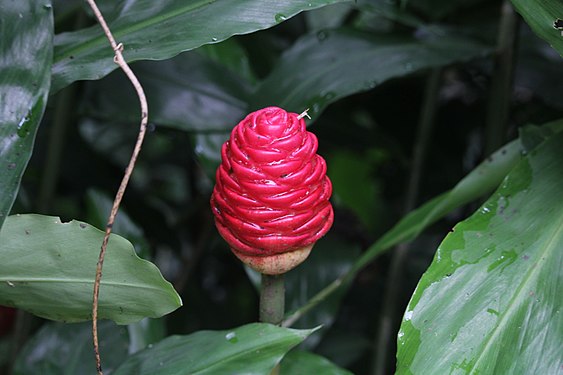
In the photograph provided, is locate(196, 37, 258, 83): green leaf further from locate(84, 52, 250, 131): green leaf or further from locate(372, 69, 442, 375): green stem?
locate(372, 69, 442, 375): green stem

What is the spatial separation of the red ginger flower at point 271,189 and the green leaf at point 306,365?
0.55 ft

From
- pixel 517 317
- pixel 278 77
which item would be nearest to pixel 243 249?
pixel 517 317

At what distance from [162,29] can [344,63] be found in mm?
258

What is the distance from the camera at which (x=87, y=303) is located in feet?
1.86

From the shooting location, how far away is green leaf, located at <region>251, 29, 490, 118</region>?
797mm

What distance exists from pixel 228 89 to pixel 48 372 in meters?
0.38

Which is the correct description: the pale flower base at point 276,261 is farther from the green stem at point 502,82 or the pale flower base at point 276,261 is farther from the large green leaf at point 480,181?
the green stem at point 502,82

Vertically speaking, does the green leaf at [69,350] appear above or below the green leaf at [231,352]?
below

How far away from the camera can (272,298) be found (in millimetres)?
580

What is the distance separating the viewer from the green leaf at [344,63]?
0.80m

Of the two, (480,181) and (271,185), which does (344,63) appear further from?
(271,185)

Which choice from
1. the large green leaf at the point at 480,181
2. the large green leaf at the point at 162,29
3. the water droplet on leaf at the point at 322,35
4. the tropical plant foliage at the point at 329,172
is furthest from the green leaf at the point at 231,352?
the water droplet on leaf at the point at 322,35

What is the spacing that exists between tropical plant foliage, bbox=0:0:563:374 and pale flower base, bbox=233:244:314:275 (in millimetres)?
49

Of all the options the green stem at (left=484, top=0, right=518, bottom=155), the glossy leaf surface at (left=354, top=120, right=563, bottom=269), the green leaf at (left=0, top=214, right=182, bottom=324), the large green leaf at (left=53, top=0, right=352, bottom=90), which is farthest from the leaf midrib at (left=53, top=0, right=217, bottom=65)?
the green stem at (left=484, top=0, right=518, bottom=155)
